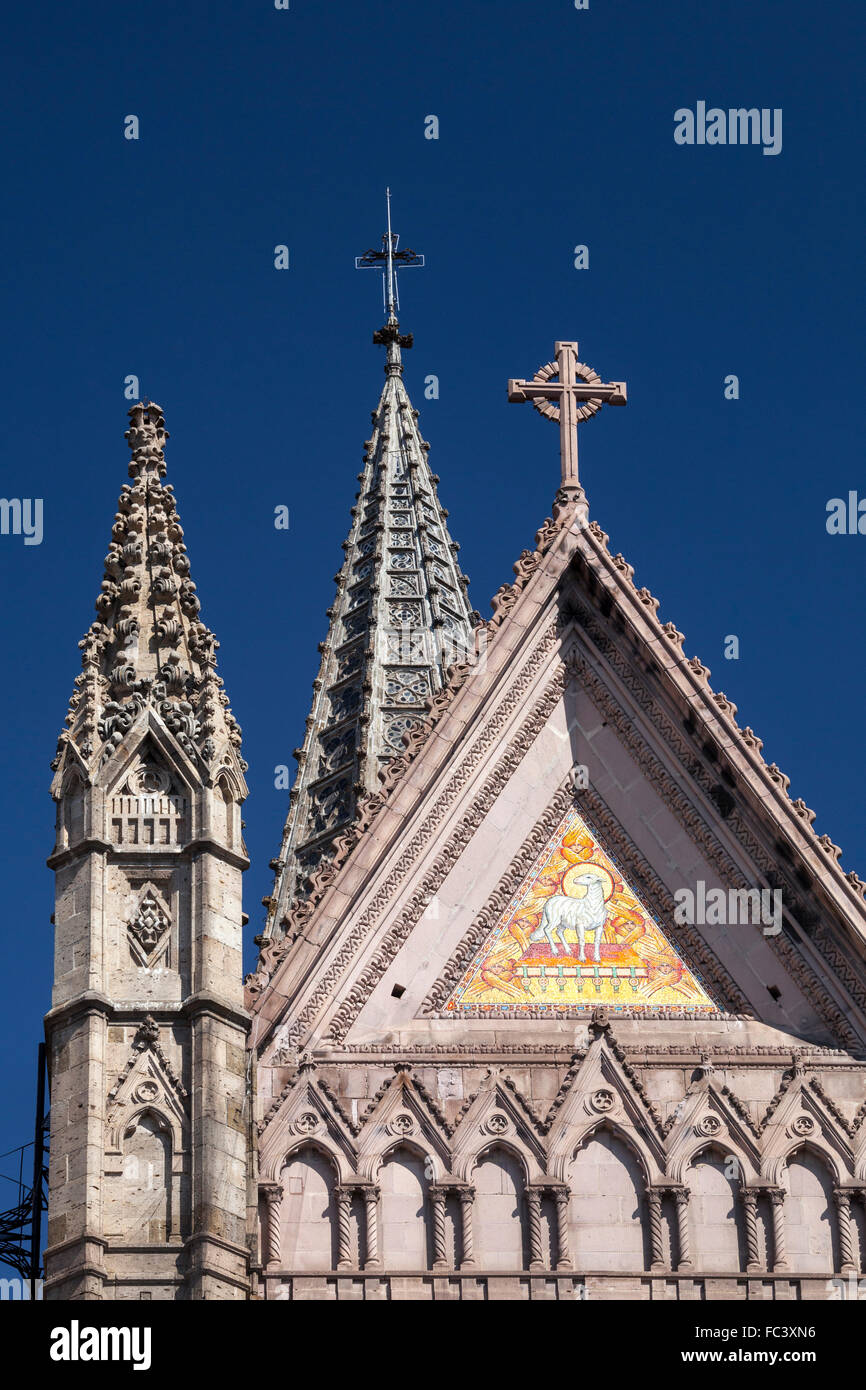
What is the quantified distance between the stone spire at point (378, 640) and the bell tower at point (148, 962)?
13.3 metres

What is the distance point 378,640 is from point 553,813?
583 inches

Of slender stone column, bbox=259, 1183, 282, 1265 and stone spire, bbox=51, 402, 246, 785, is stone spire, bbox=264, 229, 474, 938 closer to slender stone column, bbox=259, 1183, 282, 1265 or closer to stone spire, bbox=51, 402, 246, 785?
stone spire, bbox=51, 402, 246, 785

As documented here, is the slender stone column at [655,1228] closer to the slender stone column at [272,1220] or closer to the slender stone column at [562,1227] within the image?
the slender stone column at [562,1227]

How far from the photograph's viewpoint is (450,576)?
47.9 metres

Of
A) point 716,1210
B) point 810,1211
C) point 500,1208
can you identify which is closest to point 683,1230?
point 716,1210

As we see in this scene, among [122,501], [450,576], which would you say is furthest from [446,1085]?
[450,576]

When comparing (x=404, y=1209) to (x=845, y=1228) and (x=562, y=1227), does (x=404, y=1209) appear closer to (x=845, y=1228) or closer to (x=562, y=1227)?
(x=562, y=1227)

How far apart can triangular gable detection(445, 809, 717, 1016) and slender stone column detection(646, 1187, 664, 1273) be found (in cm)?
175

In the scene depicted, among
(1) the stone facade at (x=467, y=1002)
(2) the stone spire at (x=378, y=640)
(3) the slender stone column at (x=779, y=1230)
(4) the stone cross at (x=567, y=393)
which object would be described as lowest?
(3) the slender stone column at (x=779, y=1230)

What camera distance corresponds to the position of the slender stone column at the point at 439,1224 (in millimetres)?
28969

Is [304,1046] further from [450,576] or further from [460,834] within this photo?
[450,576]

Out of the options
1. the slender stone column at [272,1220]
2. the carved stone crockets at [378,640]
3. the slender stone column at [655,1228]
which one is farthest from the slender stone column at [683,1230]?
the carved stone crockets at [378,640]

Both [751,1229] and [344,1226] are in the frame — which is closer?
[344,1226]

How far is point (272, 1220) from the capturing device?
28938 millimetres
